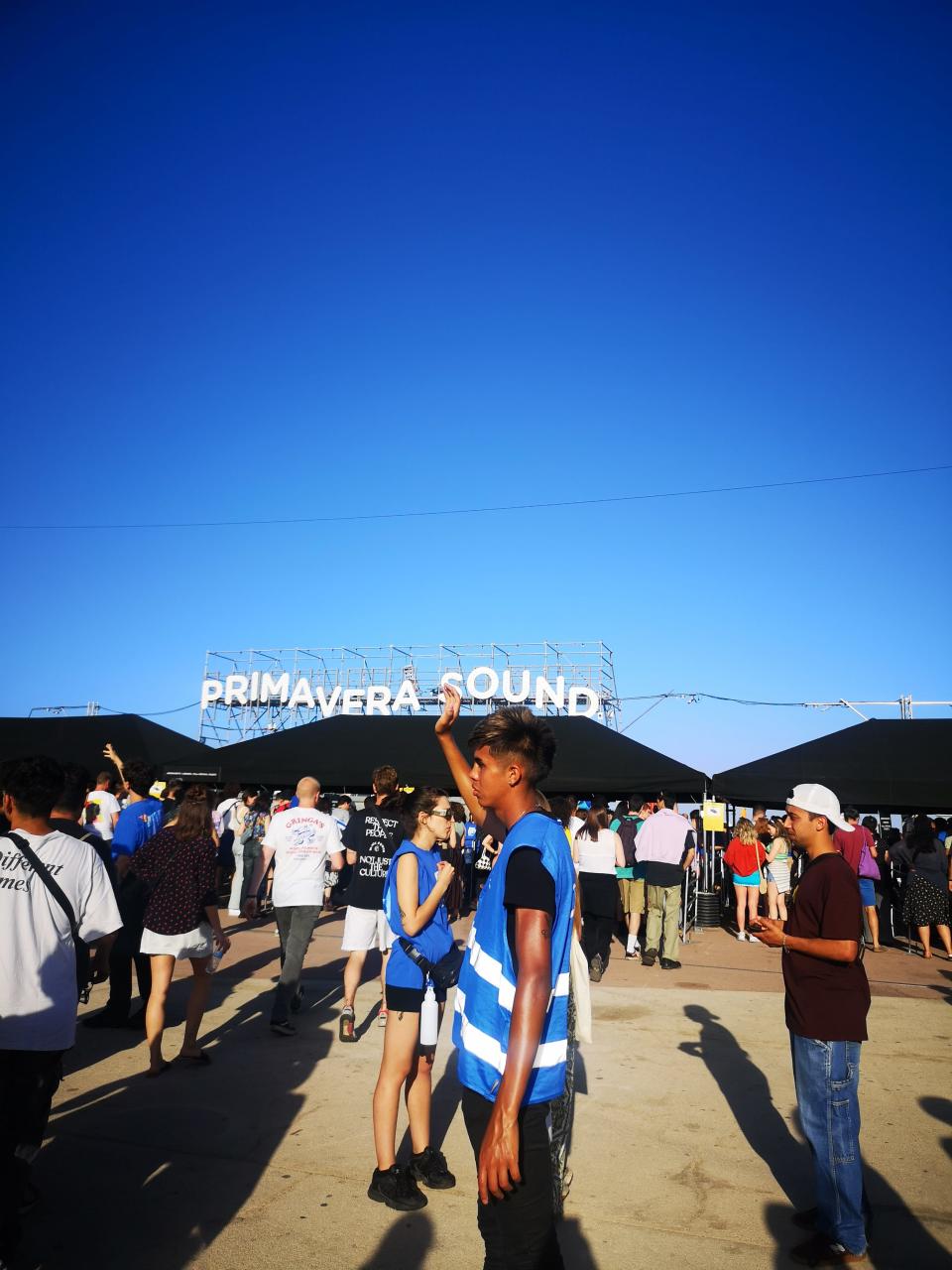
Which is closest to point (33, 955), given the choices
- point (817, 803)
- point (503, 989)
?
point (503, 989)

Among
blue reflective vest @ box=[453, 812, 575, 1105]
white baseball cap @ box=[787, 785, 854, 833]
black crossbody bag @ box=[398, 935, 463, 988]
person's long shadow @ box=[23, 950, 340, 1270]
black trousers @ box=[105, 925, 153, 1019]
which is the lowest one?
person's long shadow @ box=[23, 950, 340, 1270]

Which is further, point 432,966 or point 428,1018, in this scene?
point 432,966

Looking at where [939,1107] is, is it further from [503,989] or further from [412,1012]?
[503,989]

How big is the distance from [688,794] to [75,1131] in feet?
34.1

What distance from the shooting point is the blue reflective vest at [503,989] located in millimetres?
2221

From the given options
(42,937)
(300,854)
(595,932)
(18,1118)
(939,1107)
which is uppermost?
(300,854)

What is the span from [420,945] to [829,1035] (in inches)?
71.6

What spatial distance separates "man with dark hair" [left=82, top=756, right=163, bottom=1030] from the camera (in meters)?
6.87

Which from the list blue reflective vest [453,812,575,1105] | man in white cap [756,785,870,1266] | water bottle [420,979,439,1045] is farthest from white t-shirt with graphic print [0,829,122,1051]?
man in white cap [756,785,870,1266]

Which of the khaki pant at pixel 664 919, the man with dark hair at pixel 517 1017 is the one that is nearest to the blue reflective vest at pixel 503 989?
the man with dark hair at pixel 517 1017

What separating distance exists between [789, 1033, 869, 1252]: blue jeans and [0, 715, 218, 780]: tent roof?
12.4m

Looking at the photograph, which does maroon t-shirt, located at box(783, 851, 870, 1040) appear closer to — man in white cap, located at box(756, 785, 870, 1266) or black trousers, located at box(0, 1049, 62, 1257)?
man in white cap, located at box(756, 785, 870, 1266)

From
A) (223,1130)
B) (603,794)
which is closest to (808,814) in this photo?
(223,1130)

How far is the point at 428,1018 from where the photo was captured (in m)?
4.04
